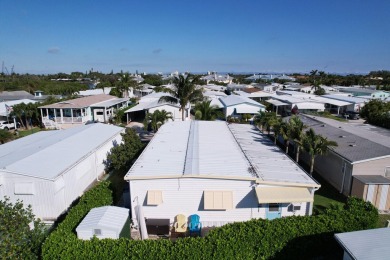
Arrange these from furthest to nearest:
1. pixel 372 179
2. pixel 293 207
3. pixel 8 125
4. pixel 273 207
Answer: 1. pixel 8 125
2. pixel 372 179
3. pixel 293 207
4. pixel 273 207

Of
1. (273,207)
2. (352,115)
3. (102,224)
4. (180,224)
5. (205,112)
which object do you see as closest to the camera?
(102,224)

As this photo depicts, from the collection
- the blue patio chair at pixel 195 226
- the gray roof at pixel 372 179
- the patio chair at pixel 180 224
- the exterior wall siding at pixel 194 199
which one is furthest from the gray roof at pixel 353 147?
the patio chair at pixel 180 224

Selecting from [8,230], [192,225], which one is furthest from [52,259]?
[192,225]

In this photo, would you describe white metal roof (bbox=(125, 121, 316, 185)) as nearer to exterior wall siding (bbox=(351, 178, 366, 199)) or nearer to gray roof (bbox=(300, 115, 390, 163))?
exterior wall siding (bbox=(351, 178, 366, 199))

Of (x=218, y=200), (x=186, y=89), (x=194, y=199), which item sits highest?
(x=186, y=89)

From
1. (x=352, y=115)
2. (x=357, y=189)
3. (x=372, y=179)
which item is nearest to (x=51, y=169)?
(x=357, y=189)

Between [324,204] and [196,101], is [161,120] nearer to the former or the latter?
[196,101]

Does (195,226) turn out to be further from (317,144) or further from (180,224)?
(317,144)
